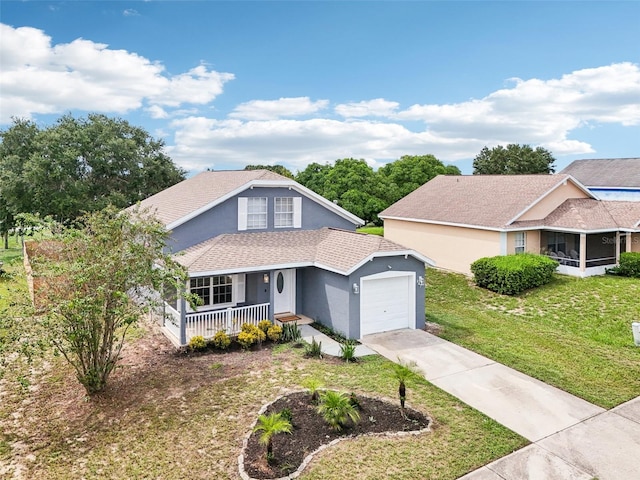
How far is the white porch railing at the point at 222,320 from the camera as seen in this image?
47.1 ft

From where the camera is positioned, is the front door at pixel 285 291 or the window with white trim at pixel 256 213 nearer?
the front door at pixel 285 291

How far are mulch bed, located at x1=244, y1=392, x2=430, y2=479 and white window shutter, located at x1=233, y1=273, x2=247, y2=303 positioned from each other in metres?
6.98

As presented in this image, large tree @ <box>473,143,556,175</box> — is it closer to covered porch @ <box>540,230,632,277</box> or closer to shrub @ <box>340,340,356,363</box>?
covered porch @ <box>540,230,632,277</box>

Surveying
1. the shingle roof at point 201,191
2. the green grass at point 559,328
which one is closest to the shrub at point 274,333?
the shingle roof at point 201,191

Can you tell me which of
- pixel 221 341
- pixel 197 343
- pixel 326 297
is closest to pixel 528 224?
pixel 326 297

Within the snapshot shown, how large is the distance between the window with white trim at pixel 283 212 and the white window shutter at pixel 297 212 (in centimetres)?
15

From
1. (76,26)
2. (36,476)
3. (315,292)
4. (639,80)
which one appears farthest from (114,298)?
(639,80)

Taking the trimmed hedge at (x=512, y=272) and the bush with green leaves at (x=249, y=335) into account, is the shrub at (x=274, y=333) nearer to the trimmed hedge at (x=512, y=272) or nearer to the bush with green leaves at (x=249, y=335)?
the bush with green leaves at (x=249, y=335)

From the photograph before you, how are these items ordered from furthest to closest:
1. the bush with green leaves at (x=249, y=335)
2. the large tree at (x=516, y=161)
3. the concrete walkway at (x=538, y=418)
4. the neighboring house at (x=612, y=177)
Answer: the large tree at (x=516, y=161)
the neighboring house at (x=612, y=177)
the bush with green leaves at (x=249, y=335)
the concrete walkway at (x=538, y=418)

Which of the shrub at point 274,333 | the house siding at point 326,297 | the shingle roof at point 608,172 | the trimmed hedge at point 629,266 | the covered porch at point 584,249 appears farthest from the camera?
the shingle roof at point 608,172

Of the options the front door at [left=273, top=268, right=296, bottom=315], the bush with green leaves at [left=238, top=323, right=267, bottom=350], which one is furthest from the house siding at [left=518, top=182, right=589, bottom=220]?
the bush with green leaves at [left=238, top=323, right=267, bottom=350]

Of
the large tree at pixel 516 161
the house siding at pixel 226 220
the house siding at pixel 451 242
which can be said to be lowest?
the house siding at pixel 451 242

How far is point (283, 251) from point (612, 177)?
41.6 metres

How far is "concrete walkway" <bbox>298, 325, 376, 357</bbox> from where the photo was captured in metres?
13.4
